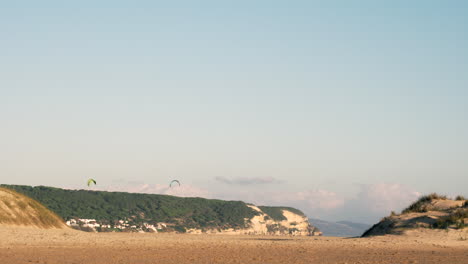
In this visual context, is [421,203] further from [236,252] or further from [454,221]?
[236,252]

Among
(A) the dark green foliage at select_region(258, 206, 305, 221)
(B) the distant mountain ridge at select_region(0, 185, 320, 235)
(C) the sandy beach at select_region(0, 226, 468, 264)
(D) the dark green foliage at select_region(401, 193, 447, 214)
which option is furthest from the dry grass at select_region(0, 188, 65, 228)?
(A) the dark green foliage at select_region(258, 206, 305, 221)

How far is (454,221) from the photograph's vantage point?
5228cm

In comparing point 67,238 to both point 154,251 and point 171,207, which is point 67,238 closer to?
point 154,251

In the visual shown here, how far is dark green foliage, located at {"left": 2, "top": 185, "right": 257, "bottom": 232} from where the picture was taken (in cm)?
13788

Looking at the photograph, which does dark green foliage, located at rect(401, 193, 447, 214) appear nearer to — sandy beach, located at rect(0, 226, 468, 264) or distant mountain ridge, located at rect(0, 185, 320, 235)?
sandy beach, located at rect(0, 226, 468, 264)

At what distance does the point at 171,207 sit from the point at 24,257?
123615 mm

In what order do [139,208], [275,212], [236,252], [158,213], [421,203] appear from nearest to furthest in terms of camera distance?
[236,252] < [421,203] < [158,213] < [139,208] < [275,212]

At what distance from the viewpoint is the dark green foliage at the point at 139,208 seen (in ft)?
452

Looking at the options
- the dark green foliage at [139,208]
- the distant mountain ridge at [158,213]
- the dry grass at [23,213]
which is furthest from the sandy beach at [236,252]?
the dark green foliage at [139,208]

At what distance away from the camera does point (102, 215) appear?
13562 cm

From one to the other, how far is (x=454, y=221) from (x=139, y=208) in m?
107

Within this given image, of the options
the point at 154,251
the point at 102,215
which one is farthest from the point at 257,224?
the point at 154,251

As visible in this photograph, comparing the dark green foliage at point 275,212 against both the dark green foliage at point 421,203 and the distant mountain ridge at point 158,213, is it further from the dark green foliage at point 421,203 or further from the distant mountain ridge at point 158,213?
the dark green foliage at point 421,203

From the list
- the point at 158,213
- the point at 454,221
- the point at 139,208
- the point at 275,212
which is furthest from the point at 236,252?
the point at 275,212
